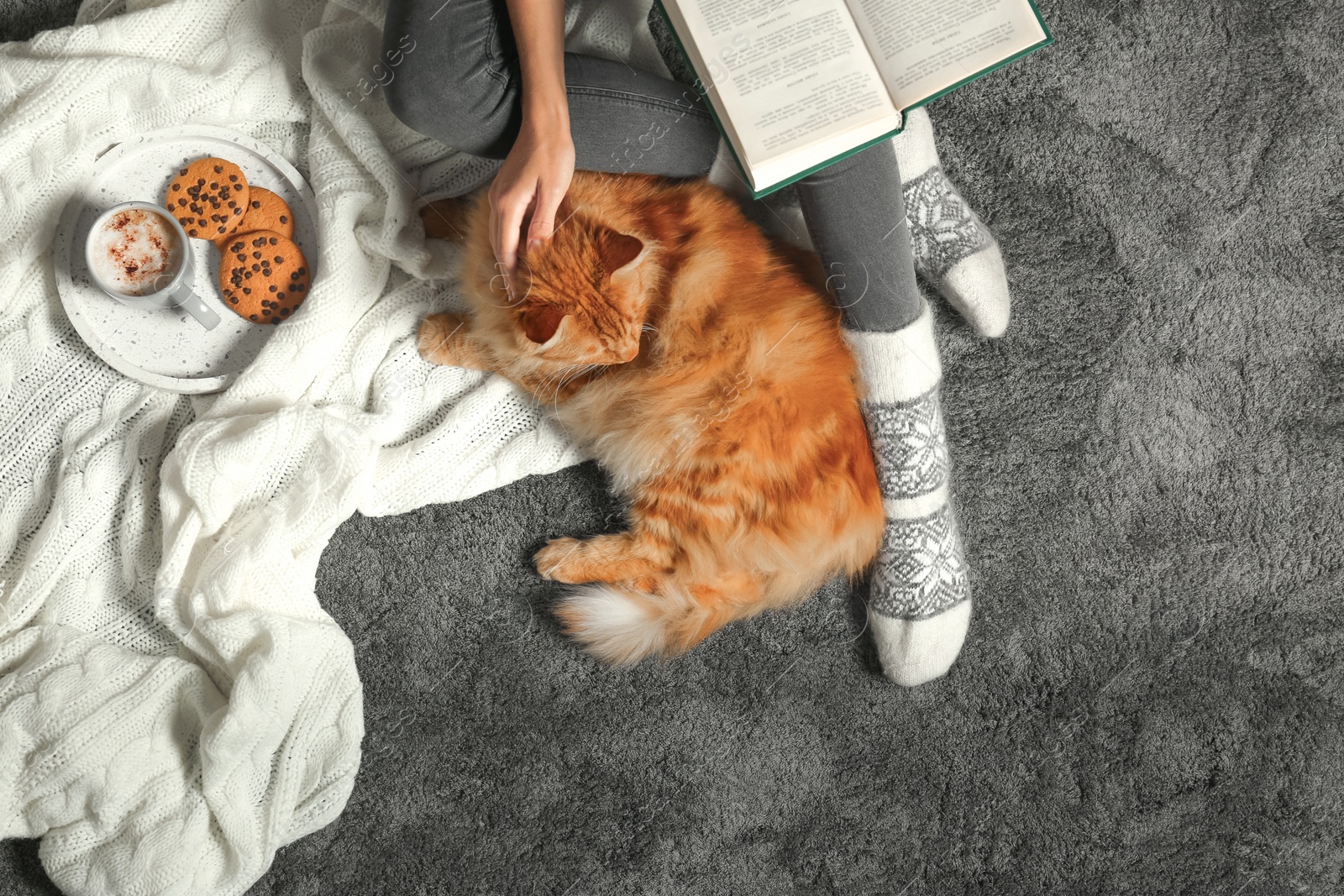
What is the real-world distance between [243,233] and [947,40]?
97cm

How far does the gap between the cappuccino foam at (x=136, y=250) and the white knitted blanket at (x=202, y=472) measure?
0.15m

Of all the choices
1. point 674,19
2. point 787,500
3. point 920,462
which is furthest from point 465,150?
point 920,462

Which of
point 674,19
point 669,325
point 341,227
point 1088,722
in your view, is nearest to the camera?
point 674,19

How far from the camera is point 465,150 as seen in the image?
105cm

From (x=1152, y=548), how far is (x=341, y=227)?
1358mm

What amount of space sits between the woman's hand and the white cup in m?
0.46

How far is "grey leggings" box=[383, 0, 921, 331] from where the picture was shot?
0.95 meters

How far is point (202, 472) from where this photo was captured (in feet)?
3.59

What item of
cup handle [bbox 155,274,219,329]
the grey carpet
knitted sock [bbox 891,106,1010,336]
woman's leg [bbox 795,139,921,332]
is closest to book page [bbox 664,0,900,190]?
woman's leg [bbox 795,139,921,332]

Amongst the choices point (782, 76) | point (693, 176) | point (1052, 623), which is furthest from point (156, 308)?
point (1052, 623)

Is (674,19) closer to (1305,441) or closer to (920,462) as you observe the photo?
(920,462)

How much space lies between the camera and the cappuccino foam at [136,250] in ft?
3.50

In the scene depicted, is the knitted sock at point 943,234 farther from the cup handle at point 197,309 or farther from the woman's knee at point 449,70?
the cup handle at point 197,309

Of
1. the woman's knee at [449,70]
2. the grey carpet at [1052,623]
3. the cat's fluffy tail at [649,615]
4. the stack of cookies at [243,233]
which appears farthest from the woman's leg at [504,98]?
the cat's fluffy tail at [649,615]
